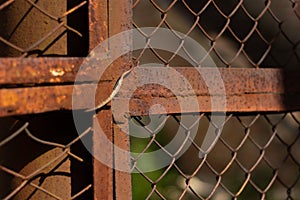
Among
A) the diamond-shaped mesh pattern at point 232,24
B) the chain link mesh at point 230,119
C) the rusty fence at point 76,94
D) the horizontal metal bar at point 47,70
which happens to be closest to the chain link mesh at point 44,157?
the rusty fence at point 76,94

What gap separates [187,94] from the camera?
1.74 metres

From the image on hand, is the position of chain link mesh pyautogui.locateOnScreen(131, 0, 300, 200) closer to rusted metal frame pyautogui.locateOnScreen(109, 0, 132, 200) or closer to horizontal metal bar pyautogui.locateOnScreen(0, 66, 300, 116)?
horizontal metal bar pyautogui.locateOnScreen(0, 66, 300, 116)

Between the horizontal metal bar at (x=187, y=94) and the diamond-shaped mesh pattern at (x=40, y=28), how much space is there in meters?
0.12

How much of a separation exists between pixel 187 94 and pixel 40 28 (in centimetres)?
44

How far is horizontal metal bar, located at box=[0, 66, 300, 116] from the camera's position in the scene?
1386 millimetres

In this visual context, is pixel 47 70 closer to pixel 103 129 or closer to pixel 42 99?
pixel 42 99

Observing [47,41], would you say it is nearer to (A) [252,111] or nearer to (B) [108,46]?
(B) [108,46]

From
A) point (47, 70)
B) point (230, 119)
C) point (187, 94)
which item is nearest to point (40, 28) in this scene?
point (47, 70)

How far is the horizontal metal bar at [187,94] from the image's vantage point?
1386mm

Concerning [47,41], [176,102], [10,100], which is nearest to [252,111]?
[176,102]

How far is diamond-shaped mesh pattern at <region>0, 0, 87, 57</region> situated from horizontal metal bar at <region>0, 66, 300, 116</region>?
0.41ft

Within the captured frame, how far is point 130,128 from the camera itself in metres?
1.72

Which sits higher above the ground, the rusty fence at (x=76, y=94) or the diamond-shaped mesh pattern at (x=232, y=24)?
the diamond-shaped mesh pattern at (x=232, y=24)

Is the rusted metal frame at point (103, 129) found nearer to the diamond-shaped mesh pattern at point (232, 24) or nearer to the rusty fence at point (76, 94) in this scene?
the rusty fence at point (76, 94)
